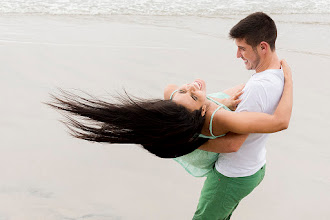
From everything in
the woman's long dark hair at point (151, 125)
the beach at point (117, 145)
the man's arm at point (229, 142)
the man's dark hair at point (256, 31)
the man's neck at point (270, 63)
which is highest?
the man's dark hair at point (256, 31)

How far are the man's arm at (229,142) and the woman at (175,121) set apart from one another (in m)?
0.05

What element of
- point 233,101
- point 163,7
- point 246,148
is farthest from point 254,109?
point 163,7

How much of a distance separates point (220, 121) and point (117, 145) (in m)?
2.46

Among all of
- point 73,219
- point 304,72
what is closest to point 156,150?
point 73,219

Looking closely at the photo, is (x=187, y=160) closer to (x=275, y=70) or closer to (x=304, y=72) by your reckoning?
(x=275, y=70)

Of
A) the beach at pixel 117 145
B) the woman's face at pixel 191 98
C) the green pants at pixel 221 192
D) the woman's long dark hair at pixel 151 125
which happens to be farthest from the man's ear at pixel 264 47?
the beach at pixel 117 145

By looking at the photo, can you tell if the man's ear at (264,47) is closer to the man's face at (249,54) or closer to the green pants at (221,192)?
the man's face at (249,54)

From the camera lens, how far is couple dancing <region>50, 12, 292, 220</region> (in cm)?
206

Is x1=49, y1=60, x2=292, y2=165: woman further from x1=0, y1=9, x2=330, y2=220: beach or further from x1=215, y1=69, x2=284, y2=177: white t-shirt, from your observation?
x1=0, y1=9, x2=330, y2=220: beach

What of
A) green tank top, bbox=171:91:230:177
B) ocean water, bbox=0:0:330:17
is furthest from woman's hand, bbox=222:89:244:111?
ocean water, bbox=0:0:330:17

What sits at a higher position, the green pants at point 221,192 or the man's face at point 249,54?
the man's face at point 249,54

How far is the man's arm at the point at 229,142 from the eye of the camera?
2.16 m

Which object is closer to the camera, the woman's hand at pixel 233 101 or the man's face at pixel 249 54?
the woman's hand at pixel 233 101

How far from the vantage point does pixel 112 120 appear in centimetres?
214
